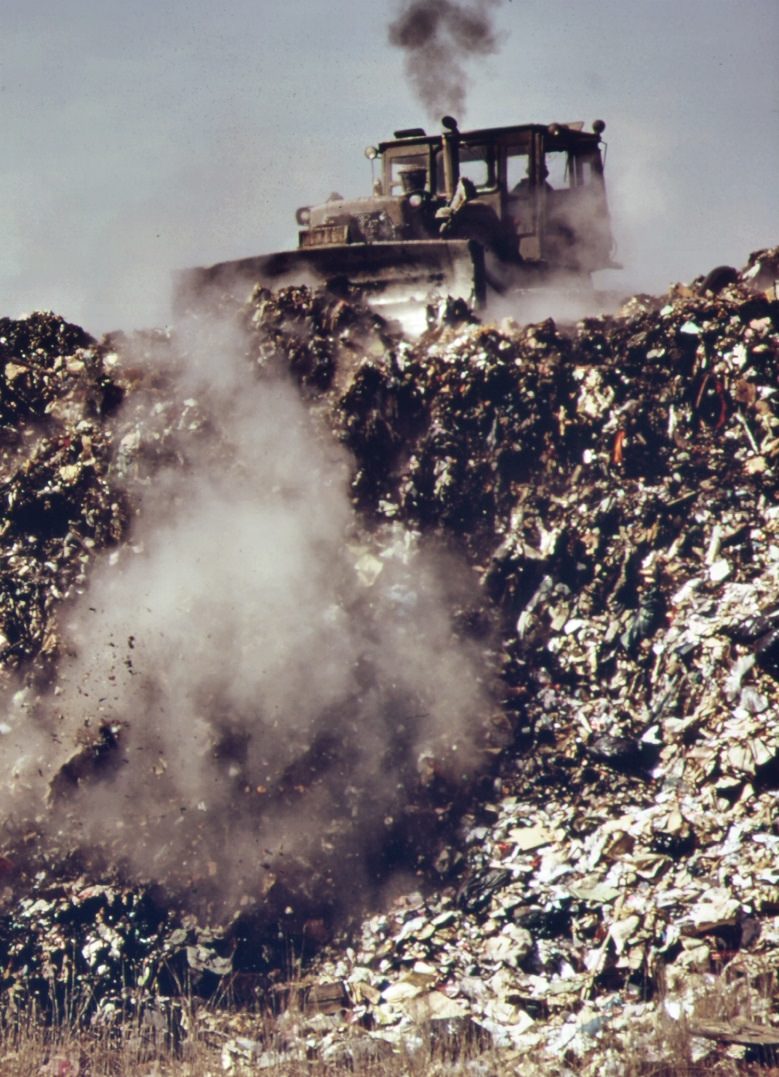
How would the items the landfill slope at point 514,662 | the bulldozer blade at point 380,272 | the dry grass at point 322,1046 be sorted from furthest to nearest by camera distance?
1. the bulldozer blade at point 380,272
2. the landfill slope at point 514,662
3. the dry grass at point 322,1046

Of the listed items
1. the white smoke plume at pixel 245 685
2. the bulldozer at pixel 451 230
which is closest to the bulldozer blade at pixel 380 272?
the bulldozer at pixel 451 230

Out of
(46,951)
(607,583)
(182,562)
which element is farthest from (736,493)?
(46,951)

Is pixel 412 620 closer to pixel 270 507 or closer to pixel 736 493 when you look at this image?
pixel 270 507

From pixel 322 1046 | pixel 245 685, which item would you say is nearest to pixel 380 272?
pixel 245 685

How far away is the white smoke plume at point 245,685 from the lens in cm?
630

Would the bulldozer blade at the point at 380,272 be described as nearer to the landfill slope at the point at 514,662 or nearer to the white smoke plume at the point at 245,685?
the landfill slope at the point at 514,662

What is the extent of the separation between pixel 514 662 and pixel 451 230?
12.8 feet

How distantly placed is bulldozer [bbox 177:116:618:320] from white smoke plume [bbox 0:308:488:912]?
1497 mm

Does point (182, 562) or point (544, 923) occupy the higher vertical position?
point (182, 562)

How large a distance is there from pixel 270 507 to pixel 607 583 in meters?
2.18

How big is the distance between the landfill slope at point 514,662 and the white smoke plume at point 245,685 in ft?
0.19

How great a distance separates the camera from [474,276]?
8125 mm

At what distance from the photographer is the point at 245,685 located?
21.7ft

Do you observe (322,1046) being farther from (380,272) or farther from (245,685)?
(380,272)
